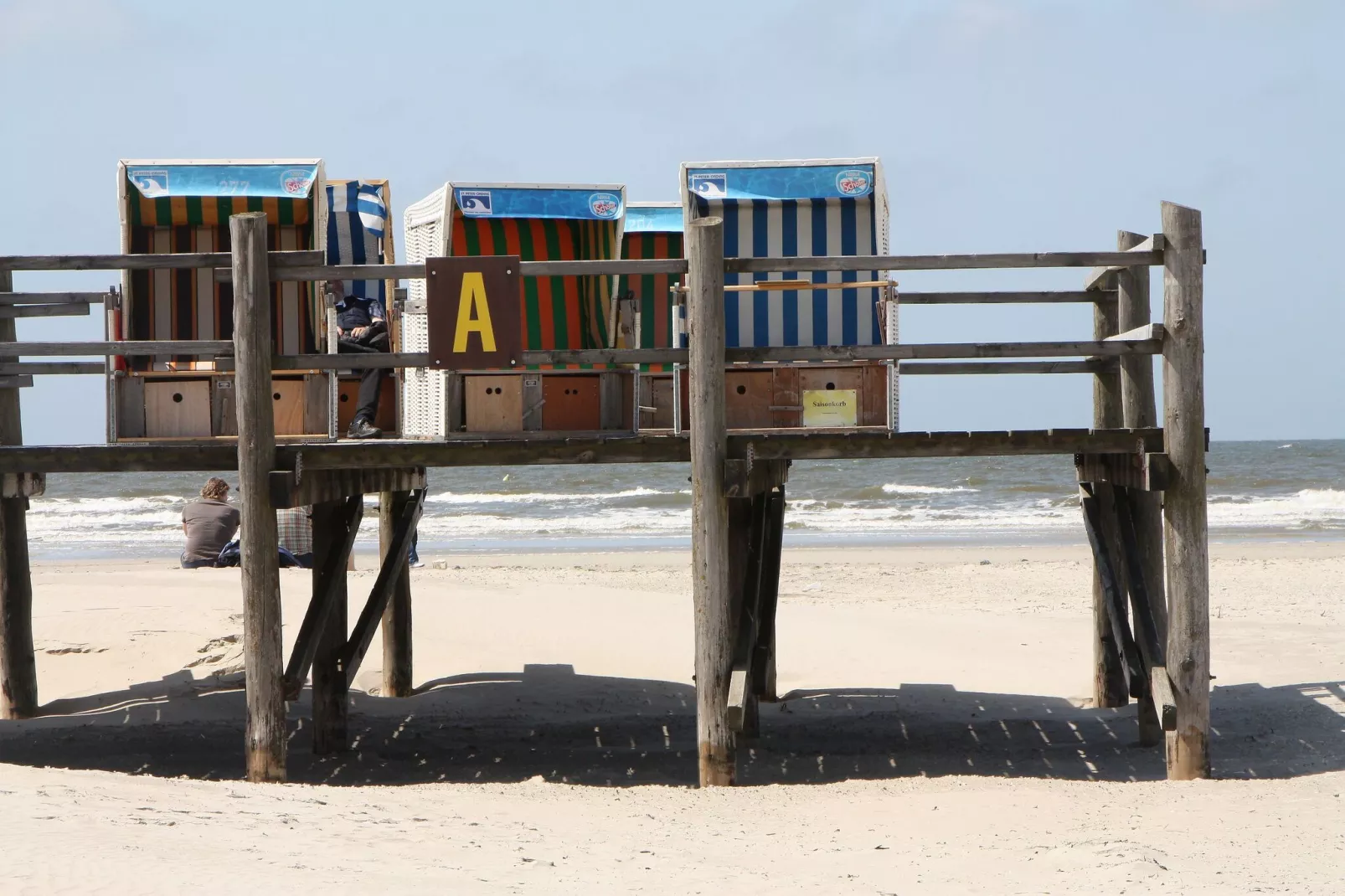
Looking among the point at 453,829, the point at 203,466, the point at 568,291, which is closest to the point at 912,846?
the point at 453,829

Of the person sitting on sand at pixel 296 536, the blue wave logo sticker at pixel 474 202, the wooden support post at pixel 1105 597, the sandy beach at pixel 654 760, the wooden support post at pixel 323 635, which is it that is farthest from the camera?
the person sitting on sand at pixel 296 536

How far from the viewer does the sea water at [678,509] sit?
89.4 ft

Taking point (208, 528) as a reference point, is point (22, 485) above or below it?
above

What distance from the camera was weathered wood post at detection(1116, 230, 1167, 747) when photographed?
8.03m

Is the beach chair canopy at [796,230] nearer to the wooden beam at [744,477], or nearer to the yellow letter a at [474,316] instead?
the wooden beam at [744,477]

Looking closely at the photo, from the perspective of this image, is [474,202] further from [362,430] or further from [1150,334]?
A: [1150,334]

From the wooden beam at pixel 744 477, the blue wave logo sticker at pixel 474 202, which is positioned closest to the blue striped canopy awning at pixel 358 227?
the blue wave logo sticker at pixel 474 202

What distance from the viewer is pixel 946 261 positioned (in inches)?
263

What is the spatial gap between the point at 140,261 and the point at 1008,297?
4954mm

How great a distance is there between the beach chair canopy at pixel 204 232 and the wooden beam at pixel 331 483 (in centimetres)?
87

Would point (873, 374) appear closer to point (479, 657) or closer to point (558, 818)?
point (558, 818)

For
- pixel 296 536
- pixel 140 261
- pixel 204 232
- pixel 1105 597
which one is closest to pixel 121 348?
pixel 140 261

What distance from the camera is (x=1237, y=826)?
5695mm

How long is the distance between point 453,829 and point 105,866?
147cm
